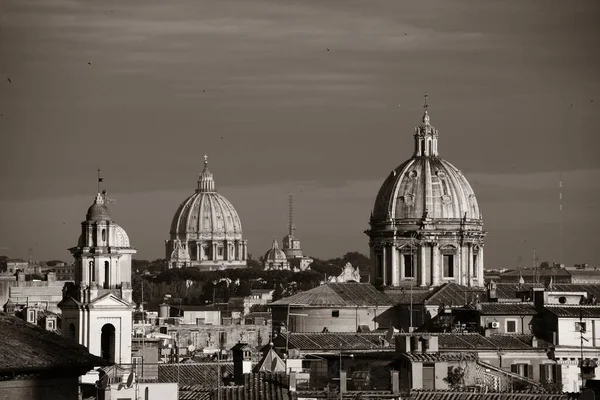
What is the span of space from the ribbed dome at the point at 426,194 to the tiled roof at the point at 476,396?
66.7 meters

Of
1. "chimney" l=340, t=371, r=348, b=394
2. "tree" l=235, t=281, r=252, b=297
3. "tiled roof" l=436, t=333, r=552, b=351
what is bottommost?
"chimney" l=340, t=371, r=348, b=394

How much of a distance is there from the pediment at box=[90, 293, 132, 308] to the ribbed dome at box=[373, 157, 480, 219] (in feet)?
122

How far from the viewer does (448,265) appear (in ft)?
330

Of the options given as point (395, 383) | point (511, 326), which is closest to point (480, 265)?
point (511, 326)

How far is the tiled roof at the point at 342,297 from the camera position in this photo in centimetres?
9188

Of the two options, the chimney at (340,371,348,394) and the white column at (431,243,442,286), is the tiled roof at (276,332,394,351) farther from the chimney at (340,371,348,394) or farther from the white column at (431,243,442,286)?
the white column at (431,243,442,286)

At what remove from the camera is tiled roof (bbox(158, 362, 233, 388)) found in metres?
42.9

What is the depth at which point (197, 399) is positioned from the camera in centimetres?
3184

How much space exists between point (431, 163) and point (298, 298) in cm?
1063

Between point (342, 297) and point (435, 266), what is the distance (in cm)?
781

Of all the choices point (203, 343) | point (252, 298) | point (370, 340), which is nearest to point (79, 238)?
point (370, 340)

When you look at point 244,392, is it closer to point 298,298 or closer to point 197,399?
point 197,399

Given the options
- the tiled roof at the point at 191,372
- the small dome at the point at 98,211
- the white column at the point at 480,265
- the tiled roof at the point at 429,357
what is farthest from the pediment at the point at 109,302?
the white column at the point at 480,265

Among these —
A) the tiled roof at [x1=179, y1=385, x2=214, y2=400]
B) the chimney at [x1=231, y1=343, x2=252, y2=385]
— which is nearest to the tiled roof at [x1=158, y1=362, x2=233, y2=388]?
the chimney at [x1=231, y1=343, x2=252, y2=385]
